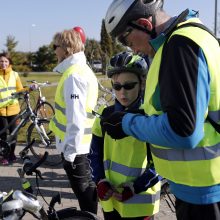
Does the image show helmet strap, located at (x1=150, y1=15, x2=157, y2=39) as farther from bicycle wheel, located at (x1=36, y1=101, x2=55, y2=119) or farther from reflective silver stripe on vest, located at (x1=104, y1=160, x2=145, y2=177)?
bicycle wheel, located at (x1=36, y1=101, x2=55, y2=119)

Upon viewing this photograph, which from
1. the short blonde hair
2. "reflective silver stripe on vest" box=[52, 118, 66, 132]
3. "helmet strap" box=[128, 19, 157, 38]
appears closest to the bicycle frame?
"reflective silver stripe on vest" box=[52, 118, 66, 132]

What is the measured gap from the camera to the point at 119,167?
2.53m

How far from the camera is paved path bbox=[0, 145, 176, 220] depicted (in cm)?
446

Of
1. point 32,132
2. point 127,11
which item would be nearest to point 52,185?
point 32,132

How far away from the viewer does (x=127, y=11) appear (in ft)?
6.21

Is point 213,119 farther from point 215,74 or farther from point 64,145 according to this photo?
point 64,145

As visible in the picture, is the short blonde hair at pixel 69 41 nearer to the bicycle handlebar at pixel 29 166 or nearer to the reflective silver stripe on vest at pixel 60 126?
the reflective silver stripe on vest at pixel 60 126

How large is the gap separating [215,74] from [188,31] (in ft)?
0.72

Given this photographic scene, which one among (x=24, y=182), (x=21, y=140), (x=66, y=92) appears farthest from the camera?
(x=21, y=140)

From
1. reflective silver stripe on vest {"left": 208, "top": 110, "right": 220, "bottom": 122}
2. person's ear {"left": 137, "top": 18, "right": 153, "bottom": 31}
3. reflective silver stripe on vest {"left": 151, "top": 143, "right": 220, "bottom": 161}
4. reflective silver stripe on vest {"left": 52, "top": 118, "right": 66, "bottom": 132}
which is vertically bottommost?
Answer: reflective silver stripe on vest {"left": 52, "top": 118, "right": 66, "bottom": 132}

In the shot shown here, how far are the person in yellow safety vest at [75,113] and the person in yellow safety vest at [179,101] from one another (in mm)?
1325

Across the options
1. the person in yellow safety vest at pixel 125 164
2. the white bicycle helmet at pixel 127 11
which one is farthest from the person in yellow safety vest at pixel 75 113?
the white bicycle helmet at pixel 127 11

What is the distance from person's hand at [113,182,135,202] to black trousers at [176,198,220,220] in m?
0.55

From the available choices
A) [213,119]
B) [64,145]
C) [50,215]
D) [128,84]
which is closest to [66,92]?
[64,145]
